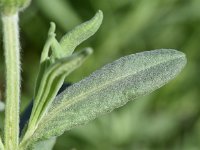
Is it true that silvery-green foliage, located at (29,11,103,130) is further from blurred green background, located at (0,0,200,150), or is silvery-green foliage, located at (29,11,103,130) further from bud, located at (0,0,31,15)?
blurred green background, located at (0,0,200,150)

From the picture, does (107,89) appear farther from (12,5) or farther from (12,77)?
(12,5)

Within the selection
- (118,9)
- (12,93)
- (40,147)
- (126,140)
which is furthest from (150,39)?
(12,93)

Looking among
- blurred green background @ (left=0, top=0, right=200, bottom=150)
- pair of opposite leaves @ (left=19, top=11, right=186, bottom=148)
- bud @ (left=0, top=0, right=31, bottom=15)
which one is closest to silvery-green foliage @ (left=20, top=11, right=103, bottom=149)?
pair of opposite leaves @ (left=19, top=11, right=186, bottom=148)

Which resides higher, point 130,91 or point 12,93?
point 12,93

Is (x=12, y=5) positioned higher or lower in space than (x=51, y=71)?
higher

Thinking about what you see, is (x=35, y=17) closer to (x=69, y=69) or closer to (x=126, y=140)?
(x=126, y=140)

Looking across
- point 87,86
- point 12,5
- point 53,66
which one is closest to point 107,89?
point 87,86
